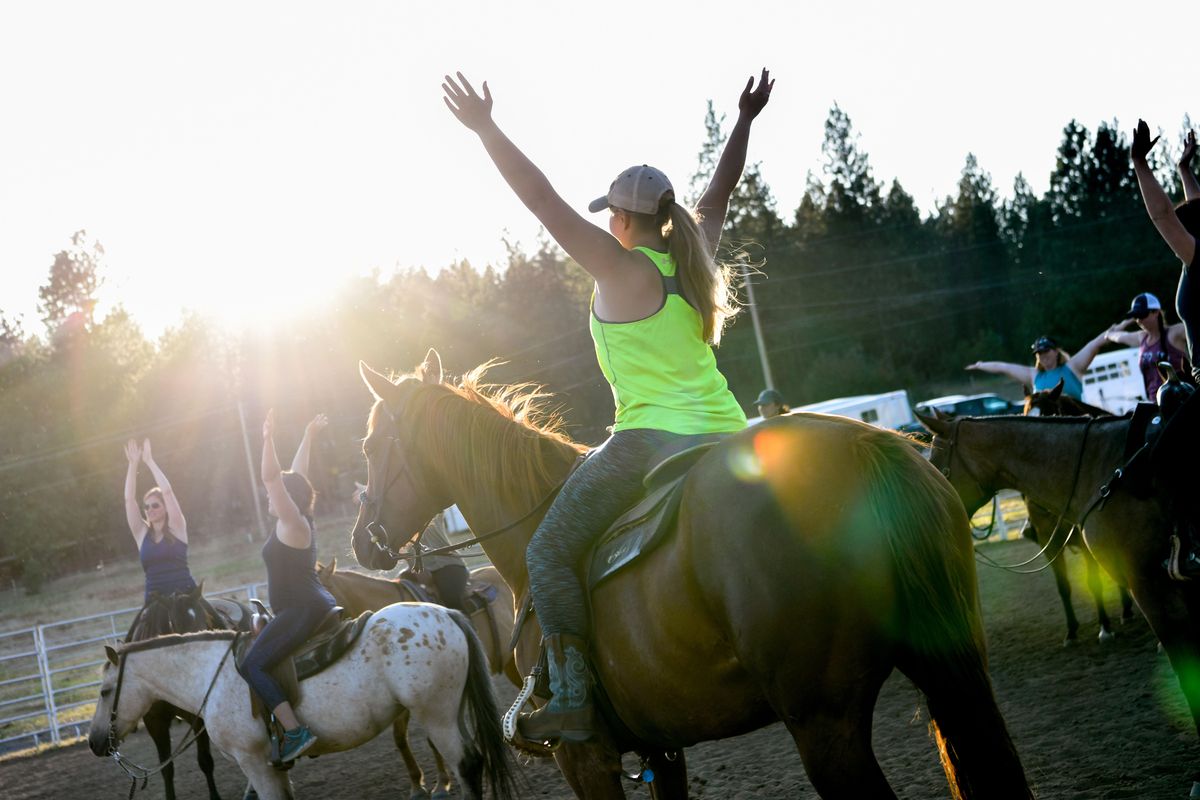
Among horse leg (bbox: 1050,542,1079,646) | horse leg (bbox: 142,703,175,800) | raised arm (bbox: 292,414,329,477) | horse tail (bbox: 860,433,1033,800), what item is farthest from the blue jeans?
horse leg (bbox: 1050,542,1079,646)

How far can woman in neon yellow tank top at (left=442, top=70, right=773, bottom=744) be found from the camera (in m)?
3.38

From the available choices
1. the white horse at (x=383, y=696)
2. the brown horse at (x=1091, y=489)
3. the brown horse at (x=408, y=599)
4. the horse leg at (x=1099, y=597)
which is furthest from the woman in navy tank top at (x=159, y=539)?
the horse leg at (x=1099, y=597)

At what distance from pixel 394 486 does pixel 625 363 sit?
4.93 feet

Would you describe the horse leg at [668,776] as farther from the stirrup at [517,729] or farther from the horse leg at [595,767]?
the stirrup at [517,729]

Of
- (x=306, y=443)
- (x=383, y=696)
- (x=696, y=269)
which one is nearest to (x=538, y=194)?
(x=696, y=269)

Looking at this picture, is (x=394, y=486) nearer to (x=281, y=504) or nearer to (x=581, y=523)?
(x=581, y=523)

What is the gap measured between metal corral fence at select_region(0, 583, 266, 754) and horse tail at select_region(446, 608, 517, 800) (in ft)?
15.1

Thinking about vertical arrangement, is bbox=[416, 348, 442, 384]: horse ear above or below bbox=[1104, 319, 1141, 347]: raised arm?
above

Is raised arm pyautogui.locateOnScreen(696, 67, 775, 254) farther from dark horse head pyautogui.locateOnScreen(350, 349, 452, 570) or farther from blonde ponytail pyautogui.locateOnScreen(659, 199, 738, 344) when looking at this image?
dark horse head pyautogui.locateOnScreen(350, 349, 452, 570)

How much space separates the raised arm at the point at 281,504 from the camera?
21.5 feet

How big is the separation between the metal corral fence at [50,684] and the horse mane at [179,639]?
2578 mm

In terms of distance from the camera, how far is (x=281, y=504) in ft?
21.8

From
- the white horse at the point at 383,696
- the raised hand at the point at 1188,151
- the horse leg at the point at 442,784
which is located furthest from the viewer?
the horse leg at the point at 442,784

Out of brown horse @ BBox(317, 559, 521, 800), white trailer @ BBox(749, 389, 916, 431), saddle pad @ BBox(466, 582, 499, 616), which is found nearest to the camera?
brown horse @ BBox(317, 559, 521, 800)
